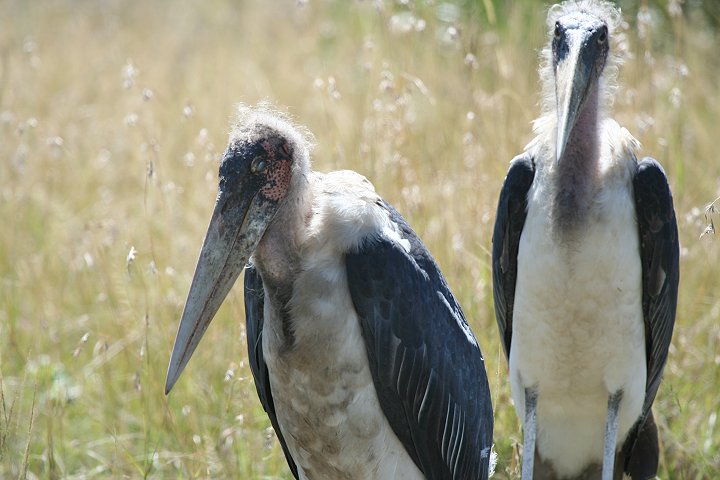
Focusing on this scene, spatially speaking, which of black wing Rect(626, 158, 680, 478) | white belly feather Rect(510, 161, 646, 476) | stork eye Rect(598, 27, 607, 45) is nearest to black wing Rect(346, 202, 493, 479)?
white belly feather Rect(510, 161, 646, 476)

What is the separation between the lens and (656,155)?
16.0 ft

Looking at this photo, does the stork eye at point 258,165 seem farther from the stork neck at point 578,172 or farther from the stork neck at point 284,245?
the stork neck at point 578,172

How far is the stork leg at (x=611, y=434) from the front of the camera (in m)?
3.70

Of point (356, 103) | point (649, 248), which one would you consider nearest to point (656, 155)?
point (649, 248)

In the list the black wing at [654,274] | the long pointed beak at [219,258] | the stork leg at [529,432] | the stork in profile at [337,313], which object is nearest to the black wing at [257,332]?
the stork in profile at [337,313]

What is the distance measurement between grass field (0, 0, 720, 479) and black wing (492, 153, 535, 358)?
406 millimetres

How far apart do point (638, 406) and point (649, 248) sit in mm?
631

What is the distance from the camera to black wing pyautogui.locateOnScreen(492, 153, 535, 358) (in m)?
3.60

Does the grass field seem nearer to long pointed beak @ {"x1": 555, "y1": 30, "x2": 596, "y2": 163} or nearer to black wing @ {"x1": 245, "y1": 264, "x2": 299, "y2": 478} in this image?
black wing @ {"x1": 245, "y1": 264, "x2": 299, "y2": 478}

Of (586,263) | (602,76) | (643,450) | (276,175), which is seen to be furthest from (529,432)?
(276,175)

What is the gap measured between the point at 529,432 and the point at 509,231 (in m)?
0.74

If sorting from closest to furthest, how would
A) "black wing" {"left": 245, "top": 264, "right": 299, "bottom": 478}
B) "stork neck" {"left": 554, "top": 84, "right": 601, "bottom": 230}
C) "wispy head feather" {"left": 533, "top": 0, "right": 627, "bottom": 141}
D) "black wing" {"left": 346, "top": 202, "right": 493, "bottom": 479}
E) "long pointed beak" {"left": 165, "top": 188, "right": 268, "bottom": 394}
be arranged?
"long pointed beak" {"left": 165, "top": 188, "right": 268, "bottom": 394}, "black wing" {"left": 346, "top": 202, "right": 493, "bottom": 479}, "black wing" {"left": 245, "top": 264, "right": 299, "bottom": 478}, "stork neck" {"left": 554, "top": 84, "right": 601, "bottom": 230}, "wispy head feather" {"left": 533, "top": 0, "right": 627, "bottom": 141}

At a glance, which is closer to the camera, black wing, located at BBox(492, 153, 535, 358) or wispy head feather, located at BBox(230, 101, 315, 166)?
wispy head feather, located at BBox(230, 101, 315, 166)

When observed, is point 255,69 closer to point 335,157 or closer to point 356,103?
point 356,103
